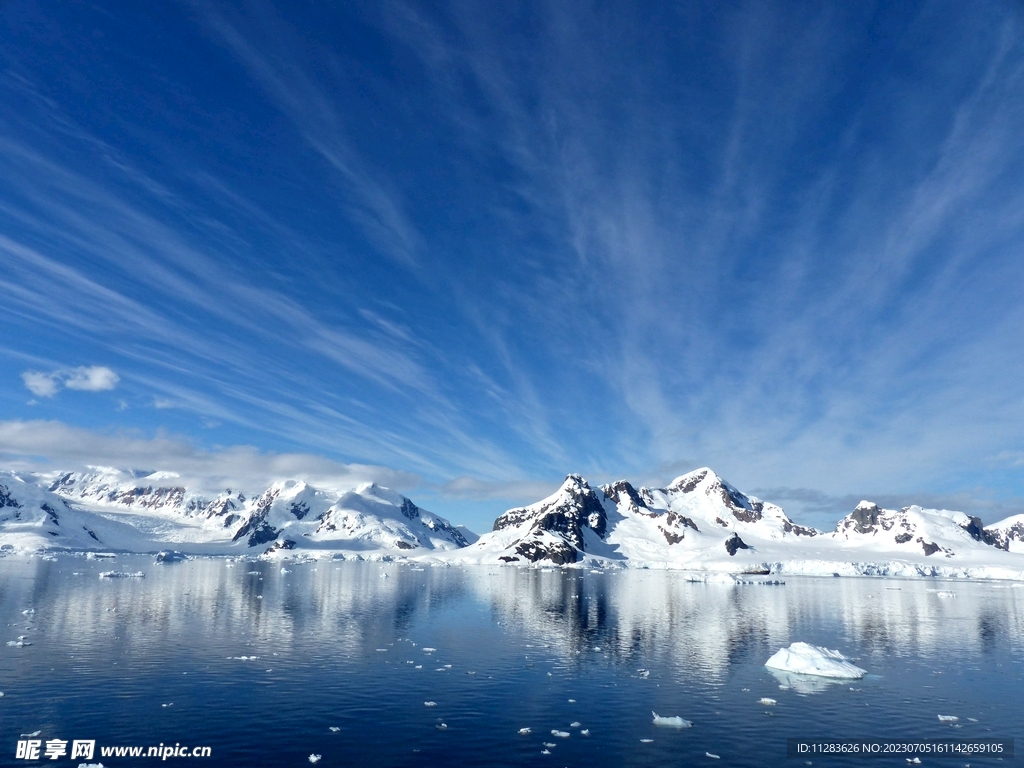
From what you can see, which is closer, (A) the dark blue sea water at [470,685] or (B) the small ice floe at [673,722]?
(A) the dark blue sea water at [470,685]

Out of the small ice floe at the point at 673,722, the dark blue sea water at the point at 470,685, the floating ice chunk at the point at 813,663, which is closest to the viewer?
the dark blue sea water at the point at 470,685

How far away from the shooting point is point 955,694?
51.0m

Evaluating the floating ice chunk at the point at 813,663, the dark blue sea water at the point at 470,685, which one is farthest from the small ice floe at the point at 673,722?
the floating ice chunk at the point at 813,663

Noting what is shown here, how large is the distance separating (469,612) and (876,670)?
206 ft

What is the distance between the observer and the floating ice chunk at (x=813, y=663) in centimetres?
5609

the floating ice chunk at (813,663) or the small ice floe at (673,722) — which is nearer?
the small ice floe at (673,722)

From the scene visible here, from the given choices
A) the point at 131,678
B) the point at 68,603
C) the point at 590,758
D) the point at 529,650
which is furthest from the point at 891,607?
the point at 68,603

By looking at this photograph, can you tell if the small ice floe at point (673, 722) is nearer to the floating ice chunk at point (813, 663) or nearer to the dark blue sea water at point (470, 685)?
the dark blue sea water at point (470, 685)

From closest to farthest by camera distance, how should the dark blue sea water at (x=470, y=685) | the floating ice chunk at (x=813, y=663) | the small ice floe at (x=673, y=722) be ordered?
the dark blue sea water at (x=470, y=685)
the small ice floe at (x=673, y=722)
the floating ice chunk at (x=813, y=663)

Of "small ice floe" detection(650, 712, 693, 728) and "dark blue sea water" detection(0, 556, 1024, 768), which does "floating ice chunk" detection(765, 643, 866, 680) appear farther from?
"small ice floe" detection(650, 712, 693, 728)

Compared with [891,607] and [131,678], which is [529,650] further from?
[891,607]

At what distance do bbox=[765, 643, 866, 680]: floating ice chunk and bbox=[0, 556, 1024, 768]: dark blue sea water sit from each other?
1.77m

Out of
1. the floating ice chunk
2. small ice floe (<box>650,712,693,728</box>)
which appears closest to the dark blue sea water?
small ice floe (<box>650,712,693,728</box>)

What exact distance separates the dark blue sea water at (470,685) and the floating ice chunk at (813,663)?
1772 millimetres
